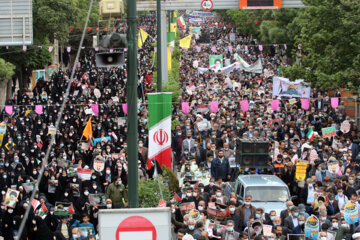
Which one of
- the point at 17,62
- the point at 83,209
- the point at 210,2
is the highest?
the point at 210,2

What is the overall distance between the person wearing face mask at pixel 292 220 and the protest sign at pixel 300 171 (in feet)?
13.0

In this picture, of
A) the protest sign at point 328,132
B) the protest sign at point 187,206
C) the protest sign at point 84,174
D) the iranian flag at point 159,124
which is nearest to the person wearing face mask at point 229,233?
the protest sign at point 187,206

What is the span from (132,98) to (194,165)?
9455 mm

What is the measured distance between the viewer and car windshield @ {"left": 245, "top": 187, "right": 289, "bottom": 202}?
16125 mm

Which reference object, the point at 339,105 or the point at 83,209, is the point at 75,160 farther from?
the point at 339,105

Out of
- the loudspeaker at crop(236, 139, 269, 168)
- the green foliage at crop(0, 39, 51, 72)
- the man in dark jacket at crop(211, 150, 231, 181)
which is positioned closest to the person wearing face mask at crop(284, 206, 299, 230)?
the loudspeaker at crop(236, 139, 269, 168)

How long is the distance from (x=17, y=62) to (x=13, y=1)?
24016 mm

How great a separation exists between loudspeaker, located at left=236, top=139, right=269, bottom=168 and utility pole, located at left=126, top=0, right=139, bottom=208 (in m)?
9.42

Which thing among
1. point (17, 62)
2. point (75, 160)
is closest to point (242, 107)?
point (75, 160)

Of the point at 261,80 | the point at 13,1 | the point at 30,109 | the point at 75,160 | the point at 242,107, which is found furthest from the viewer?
the point at 261,80

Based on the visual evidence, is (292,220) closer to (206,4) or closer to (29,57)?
(206,4)

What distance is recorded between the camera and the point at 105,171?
1928 cm

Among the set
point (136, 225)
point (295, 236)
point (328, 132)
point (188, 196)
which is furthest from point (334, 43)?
point (136, 225)

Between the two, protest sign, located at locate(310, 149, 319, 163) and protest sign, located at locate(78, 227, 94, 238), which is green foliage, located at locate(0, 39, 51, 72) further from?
protest sign, located at locate(78, 227, 94, 238)
